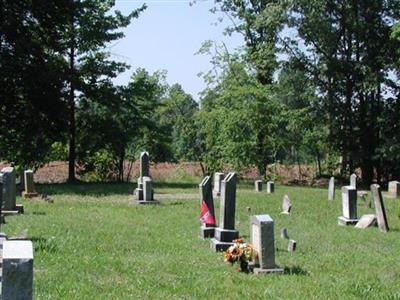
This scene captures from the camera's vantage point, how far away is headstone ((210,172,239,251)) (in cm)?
1170

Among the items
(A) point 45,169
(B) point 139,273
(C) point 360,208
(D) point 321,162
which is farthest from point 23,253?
(D) point 321,162

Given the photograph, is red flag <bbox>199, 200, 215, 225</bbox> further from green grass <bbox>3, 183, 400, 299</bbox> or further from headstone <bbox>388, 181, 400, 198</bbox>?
headstone <bbox>388, 181, 400, 198</bbox>

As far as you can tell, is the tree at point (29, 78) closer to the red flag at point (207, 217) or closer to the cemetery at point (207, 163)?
the cemetery at point (207, 163)

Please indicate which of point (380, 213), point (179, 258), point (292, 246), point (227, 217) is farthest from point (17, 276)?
point (380, 213)

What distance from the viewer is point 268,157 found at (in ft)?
123

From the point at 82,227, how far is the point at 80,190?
11.3 meters

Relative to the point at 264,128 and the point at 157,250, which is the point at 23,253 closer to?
the point at 157,250

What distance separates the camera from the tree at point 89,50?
102ft

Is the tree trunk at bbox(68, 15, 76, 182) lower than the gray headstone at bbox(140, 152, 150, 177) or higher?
higher

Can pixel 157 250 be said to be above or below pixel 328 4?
below

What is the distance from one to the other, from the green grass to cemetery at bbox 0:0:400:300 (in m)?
0.05

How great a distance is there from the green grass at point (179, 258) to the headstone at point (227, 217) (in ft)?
1.20

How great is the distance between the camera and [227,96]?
3741cm

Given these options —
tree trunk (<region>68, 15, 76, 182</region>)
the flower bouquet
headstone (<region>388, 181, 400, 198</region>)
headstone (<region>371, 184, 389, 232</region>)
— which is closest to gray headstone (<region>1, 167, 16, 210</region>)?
the flower bouquet
